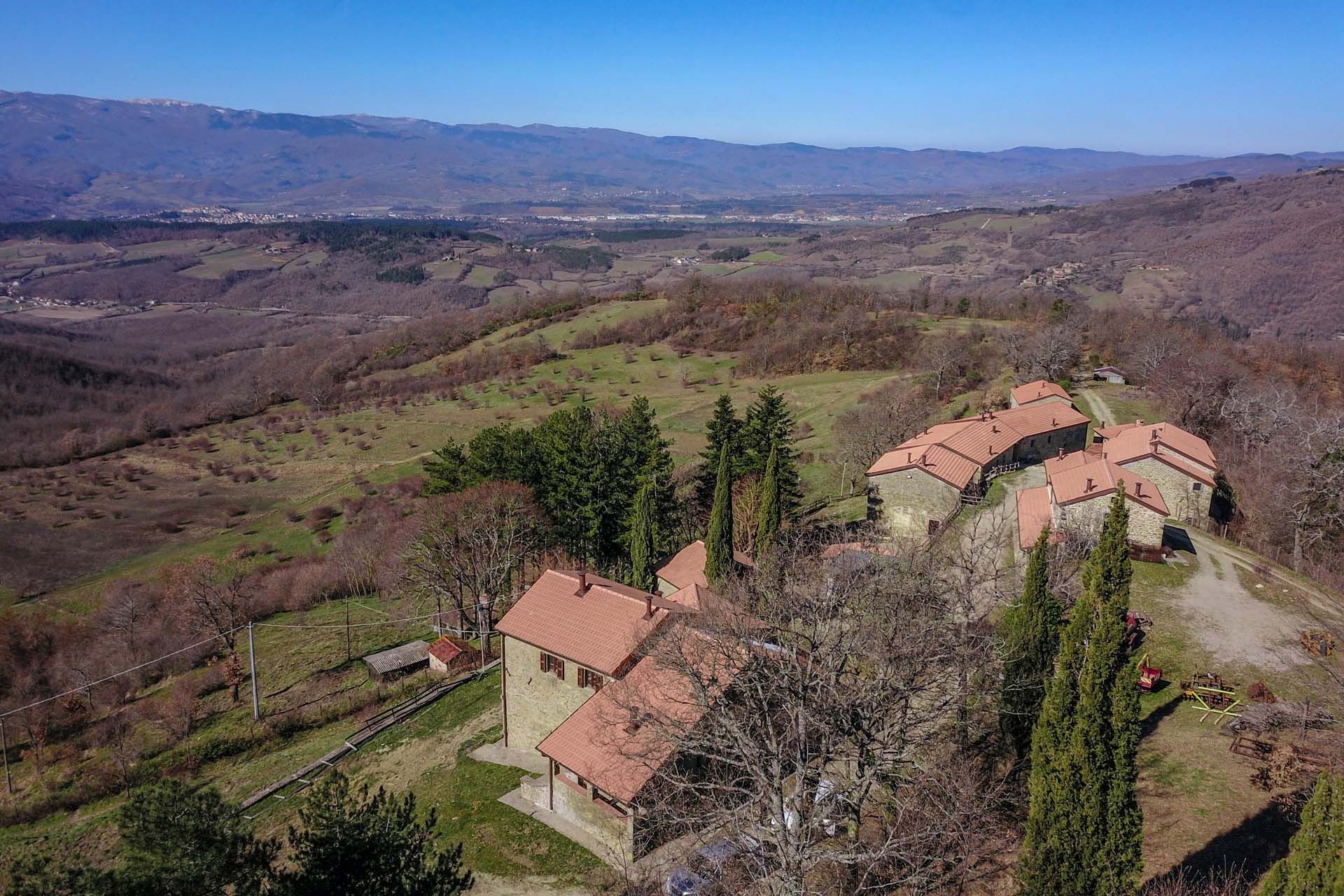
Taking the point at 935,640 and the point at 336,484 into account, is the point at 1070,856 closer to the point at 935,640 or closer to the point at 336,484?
the point at 935,640

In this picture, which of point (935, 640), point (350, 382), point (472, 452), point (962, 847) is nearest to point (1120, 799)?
point (962, 847)

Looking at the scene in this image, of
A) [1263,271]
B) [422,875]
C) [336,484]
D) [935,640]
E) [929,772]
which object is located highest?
[1263,271]

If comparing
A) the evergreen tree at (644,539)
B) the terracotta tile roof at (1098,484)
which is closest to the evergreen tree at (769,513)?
the evergreen tree at (644,539)

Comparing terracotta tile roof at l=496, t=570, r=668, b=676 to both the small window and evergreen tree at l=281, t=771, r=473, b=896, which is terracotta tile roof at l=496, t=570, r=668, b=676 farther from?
evergreen tree at l=281, t=771, r=473, b=896

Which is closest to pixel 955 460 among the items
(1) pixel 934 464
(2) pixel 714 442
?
(1) pixel 934 464

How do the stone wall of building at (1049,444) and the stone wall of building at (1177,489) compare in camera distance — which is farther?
the stone wall of building at (1049,444)

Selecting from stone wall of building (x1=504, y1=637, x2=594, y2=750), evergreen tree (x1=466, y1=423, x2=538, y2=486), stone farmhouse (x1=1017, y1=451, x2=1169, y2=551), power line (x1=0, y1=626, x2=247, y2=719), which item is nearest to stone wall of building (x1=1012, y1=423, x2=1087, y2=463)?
stone farmhouse (x1=1017, y1=451, x2=1169, y2=551)

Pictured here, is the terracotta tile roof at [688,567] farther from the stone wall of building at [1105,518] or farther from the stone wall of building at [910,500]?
the stone wall of building at [1105,518]
